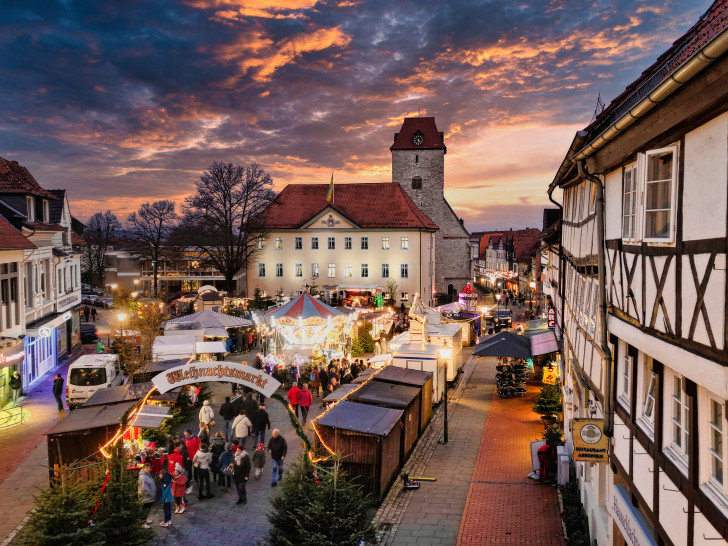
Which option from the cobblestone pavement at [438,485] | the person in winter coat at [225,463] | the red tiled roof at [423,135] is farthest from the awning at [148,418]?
the red tiled roof at [423,135]

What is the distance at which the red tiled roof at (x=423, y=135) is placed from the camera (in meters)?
61.1

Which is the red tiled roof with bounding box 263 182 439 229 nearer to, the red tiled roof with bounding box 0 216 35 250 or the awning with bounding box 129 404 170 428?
the red tiled roof with bounding box 0 216 35 250

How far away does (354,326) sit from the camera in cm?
3011

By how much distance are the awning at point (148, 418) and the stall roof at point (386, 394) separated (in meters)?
4.64

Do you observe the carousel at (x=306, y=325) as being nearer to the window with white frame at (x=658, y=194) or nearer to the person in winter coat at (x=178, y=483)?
the person in winter coat at (x=178, y=483)

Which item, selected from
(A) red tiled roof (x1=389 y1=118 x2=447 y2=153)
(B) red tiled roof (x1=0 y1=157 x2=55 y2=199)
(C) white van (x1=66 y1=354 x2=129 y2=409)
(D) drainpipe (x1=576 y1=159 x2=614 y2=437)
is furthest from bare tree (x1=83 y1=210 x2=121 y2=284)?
(D) drainpipe (x1=576 y1=159 x2=614 y2=437)

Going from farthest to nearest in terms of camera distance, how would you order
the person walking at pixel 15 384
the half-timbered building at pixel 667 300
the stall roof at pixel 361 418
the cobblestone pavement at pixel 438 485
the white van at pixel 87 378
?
the person walking at pixel 15 384 → the white van at pixel 87 378 → the stall roof at pixel 361 418 → the cobblestone pavement at pixel 438 485 → the half-timbered building at pixel 667 300

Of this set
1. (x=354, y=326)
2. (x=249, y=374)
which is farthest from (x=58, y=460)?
(x=354, y=326)

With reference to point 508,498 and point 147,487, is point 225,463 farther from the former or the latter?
point 508,498

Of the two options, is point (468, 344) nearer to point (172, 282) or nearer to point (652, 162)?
point (652, 162)

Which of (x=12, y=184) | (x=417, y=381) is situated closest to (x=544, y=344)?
(x=417, y=381)

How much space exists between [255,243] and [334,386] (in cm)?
3701

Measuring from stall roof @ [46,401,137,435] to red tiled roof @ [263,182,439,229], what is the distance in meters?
41.4

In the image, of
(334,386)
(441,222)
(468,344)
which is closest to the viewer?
(334,386)
